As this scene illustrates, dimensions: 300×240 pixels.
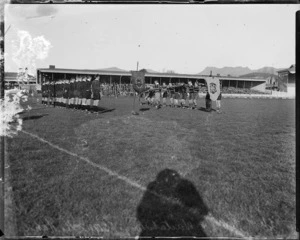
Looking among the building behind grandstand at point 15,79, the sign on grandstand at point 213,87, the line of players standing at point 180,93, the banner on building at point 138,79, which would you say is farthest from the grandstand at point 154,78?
the building behind grandstand at point 15,79

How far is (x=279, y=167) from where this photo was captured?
5.16 m

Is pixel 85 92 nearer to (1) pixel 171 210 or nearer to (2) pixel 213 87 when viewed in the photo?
(2) pixel 213 87

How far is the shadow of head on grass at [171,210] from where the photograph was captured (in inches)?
123

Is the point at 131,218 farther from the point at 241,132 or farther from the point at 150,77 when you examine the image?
the point at 150,77

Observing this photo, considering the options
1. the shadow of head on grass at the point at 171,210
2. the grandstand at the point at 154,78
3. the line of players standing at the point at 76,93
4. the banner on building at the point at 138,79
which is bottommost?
the shadow of head on grass at the point at 171,210

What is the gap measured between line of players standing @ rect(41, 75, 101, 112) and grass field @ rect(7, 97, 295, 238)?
7.11 metres

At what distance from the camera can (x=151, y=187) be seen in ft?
13.7

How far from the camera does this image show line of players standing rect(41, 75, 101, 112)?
14125 millimetres

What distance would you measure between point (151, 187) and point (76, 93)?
12.7 metres

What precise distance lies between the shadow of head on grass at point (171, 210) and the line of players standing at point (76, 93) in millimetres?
10580

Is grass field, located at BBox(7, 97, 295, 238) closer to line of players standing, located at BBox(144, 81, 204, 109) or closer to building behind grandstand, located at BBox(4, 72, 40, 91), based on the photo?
building behind grandstand, located at BBox(4, 72, 40, 91)

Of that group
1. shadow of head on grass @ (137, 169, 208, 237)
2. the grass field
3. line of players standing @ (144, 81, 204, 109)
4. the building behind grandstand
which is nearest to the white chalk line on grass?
the grass field

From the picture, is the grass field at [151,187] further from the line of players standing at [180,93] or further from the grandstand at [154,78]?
the grandstand at [154,78]

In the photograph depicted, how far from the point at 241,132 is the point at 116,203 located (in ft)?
21.7
